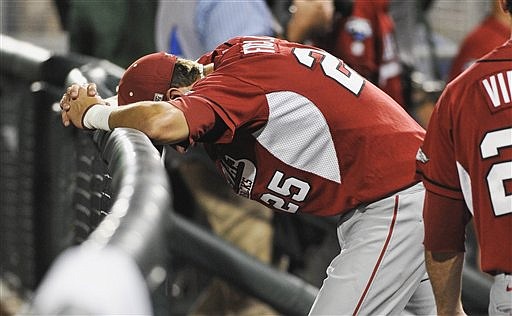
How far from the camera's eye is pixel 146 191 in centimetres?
167

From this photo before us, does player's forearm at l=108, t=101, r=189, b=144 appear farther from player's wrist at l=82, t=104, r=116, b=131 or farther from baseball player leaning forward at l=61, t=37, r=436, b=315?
baseball player leaning forward at l=61, t=37, r=436, b=315

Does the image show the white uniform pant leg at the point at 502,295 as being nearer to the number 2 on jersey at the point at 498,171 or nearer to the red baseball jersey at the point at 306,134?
the number 2 on jersey at the point at 498,171

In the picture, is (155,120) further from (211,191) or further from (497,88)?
(211,191)

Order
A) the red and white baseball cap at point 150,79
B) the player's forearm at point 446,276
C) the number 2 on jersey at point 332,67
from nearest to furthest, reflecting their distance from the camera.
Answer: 1. the player's forearm at point 446,276
2. the red and white baseball cap at point 150,79
3. the number 2 on jersey at point 332,67

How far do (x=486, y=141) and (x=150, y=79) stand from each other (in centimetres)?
98

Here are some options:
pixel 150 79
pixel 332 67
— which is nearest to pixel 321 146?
pixel 332 67

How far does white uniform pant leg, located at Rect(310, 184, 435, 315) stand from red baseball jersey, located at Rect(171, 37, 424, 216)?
5cm

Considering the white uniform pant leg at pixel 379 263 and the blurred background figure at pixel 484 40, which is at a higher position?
the white uniform pant leg at pixel 379 263

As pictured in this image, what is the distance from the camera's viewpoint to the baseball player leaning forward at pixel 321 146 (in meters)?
3.02

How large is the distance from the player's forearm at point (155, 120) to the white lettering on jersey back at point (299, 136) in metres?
0.34

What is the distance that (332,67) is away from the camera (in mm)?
3203

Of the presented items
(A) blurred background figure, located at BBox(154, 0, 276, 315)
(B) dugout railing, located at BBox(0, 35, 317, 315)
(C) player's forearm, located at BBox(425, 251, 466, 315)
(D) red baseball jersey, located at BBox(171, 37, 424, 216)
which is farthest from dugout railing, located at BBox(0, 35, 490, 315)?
(C) player's forearm, located at BBox(425, 251, 466, 315)

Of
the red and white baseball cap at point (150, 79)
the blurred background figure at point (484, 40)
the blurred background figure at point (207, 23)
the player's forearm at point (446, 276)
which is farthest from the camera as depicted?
the blurred background figure at point (484, 40)

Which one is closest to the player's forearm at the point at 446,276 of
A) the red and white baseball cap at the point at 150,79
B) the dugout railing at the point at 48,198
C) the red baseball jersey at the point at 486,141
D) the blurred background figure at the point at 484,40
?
the red baseball jersey at the point at 486,141
